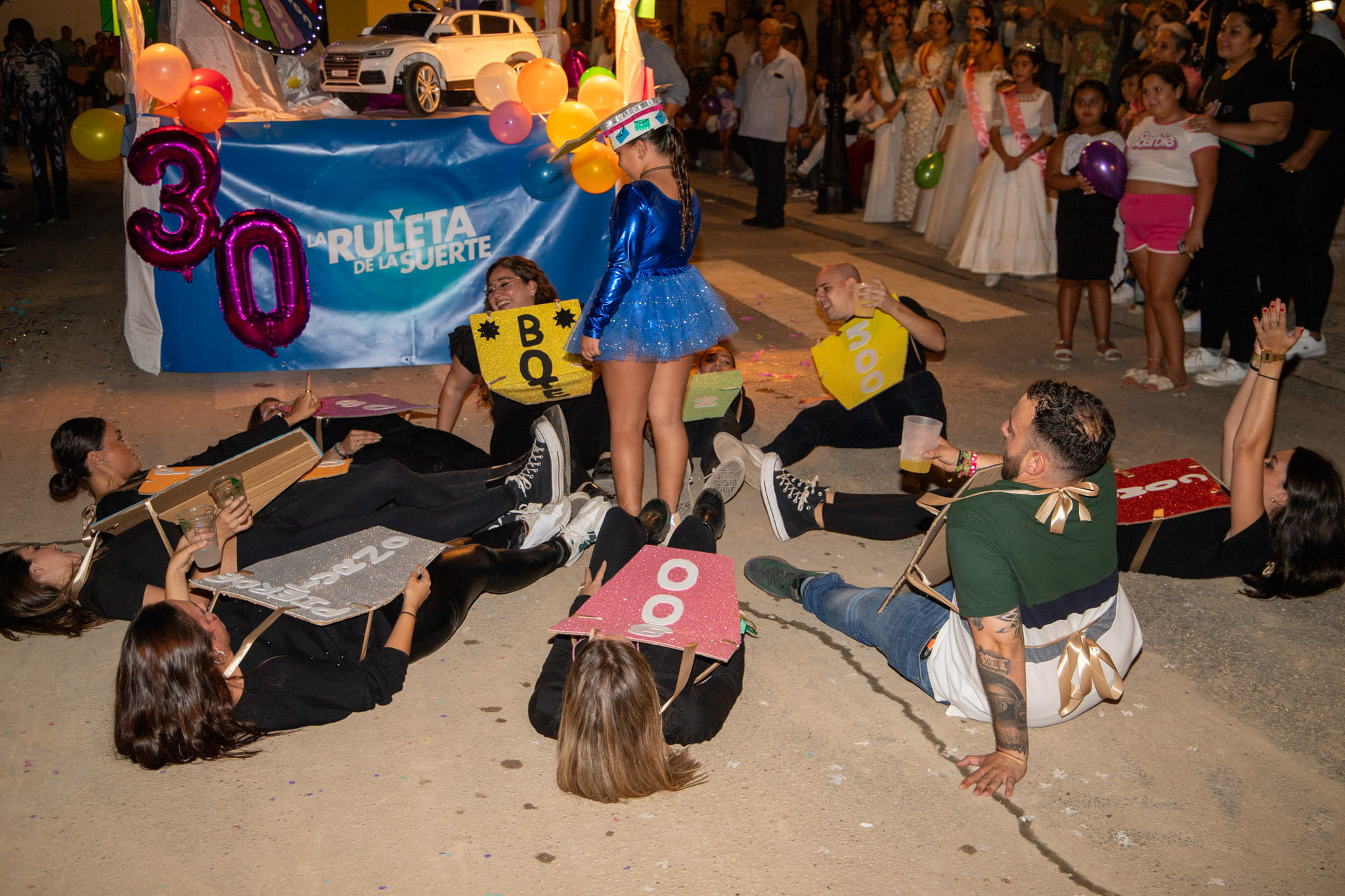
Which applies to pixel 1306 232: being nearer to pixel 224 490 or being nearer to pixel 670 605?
pixel 670 605

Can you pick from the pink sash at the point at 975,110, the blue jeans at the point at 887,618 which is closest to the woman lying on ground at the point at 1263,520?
the blue jeans at the point at 887,618

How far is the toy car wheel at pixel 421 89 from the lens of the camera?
8.09 metres

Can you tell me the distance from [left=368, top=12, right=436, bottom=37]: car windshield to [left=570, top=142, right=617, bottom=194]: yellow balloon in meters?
4.35

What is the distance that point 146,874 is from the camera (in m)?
2.54

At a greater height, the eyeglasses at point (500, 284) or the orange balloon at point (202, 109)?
the orange balloon at point (202, 109)

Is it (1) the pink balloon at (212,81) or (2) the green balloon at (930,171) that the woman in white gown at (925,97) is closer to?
(2) the green balloon at (930,171)

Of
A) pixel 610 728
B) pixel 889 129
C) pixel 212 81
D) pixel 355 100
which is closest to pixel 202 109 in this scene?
pixel 212 81

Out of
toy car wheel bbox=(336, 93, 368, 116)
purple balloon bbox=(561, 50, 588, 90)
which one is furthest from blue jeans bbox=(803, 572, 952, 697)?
toy car wheel bbox=(336, 93, 368, 116)

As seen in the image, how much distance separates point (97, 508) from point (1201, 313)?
663 centimetres

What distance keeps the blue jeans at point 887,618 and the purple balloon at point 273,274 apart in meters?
4.40

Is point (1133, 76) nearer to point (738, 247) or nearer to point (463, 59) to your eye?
point (738, 247)

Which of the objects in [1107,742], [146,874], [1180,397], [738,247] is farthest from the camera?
[738,247]

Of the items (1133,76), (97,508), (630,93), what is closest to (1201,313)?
(1133,76)

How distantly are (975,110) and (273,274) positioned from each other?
20.2 feet
